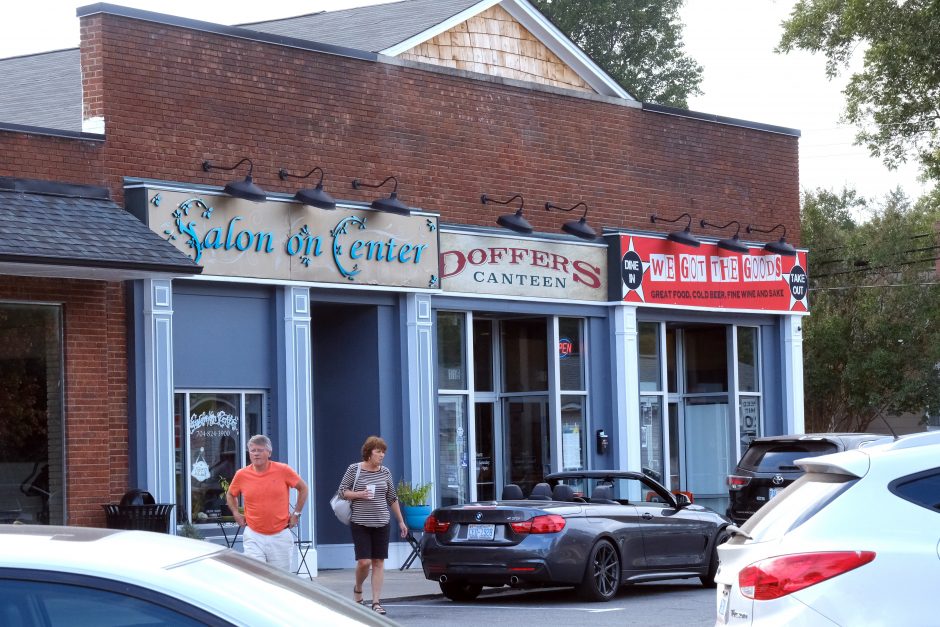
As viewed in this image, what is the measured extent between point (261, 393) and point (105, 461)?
2509 mm

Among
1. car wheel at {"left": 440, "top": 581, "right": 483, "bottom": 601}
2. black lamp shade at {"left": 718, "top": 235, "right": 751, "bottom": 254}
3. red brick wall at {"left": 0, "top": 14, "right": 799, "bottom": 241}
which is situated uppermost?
red brick wall at {"left": 0, "top": 14, "right": 799, "bottom": 241}

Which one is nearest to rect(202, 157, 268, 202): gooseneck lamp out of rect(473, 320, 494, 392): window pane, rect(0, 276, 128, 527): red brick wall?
rect(0, 276, 128, 527): red brick wall

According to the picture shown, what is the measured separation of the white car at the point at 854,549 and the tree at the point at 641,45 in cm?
4232

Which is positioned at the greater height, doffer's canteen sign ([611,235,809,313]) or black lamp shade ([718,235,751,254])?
black lamp shade ([718,235,751,254])

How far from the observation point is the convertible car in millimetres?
14188

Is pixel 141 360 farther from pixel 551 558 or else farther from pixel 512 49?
pixel 512 49

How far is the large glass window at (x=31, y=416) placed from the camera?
15562mm

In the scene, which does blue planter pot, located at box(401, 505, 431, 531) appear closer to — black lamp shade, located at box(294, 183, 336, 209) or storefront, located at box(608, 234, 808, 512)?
black lamp shade, located at box(294, 183, 336, 209)

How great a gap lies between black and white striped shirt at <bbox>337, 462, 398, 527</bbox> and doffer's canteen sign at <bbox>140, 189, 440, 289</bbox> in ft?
13.3

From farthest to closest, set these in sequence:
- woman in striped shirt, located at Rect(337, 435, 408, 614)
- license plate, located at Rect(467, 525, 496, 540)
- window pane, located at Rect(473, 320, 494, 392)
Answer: window pane, located at Rect(473, 320, 494, 392) < license plate, located at Rect(467, 525, 496, 540) < woman in striped shirt, located at Rect(337, 435, 408, 614)

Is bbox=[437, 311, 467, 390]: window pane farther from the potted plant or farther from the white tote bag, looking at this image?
the white tote bag

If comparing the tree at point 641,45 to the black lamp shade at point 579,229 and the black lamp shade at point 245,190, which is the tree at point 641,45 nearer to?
the black lamp shade at point 579,229

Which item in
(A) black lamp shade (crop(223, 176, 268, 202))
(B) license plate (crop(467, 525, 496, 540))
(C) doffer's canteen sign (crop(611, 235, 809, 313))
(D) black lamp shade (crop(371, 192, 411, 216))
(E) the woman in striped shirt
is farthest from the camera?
(C) doffer's canteen sign (crop(611, 235, 809, 313))

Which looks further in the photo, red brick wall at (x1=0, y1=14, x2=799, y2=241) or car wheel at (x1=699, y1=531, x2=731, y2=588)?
red brick wall at (x1=0, y1=14, x2=799, y2=241)
